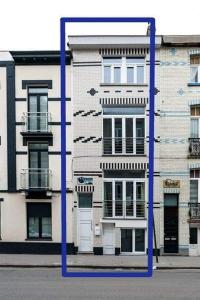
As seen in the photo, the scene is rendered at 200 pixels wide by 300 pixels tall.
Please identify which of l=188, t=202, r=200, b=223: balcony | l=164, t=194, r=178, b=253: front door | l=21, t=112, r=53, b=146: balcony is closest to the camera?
l=21, t=112, r=53, b=146: balcony

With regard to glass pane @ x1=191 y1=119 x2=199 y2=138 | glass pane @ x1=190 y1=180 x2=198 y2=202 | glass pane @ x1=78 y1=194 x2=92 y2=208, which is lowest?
glass pane @ x1=78 y1=194 x2=92 y2=208

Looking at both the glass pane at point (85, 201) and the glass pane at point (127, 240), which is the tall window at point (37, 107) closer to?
the glass pane at point (85, 201)

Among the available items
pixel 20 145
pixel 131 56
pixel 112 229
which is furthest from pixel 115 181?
pixel 131 56

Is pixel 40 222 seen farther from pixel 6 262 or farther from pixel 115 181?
pixel 115 181

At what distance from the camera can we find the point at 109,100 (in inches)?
539

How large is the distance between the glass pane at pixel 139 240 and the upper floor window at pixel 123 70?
739 centimetres

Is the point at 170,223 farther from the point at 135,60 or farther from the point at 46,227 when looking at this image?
the point at 135,60

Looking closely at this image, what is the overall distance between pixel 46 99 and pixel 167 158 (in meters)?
6.58

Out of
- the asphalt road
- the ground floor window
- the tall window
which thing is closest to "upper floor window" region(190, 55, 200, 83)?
the tall window

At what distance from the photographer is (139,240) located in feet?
46.9

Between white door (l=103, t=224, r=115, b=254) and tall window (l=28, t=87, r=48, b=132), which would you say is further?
white door (l=103, t=224, r=115, b=254)

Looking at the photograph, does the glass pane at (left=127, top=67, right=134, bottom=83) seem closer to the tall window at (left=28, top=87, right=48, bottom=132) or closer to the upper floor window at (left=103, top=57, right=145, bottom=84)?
the upper floor window at (left=103, top=57, right=145, bottom=84)

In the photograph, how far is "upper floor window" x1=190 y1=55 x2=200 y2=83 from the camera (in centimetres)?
1390

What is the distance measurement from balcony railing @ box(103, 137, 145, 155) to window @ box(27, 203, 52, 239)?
4.15m
